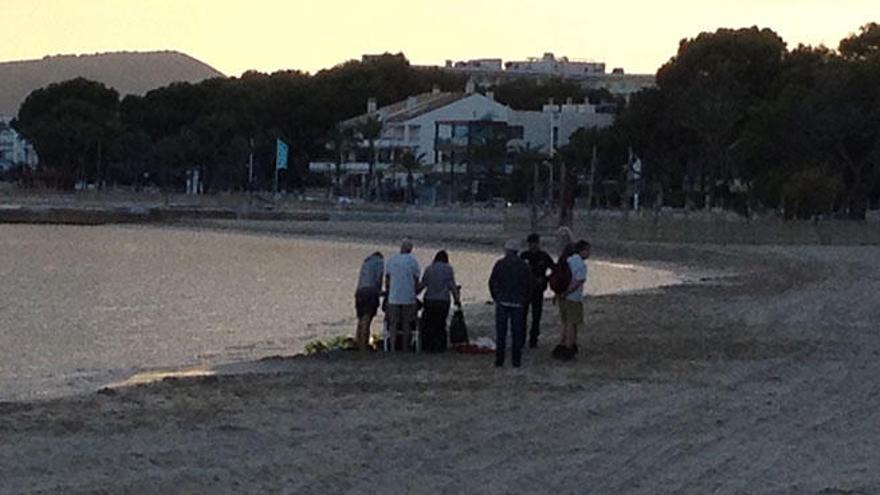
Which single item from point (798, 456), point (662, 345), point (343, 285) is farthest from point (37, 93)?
point (798, 456)

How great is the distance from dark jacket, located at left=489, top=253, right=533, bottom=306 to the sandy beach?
0.78m

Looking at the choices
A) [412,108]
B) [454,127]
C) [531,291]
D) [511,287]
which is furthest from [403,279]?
[412,108]

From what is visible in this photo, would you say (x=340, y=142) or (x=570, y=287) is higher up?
(x=340, y=142)

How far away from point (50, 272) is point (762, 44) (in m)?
42.1

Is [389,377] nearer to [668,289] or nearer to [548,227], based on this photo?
[668,289]

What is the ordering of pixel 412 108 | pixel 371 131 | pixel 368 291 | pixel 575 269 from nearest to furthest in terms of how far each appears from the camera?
pixel 575 269 → pixel 368 291 → pixel 371 131 → pixel 412 108

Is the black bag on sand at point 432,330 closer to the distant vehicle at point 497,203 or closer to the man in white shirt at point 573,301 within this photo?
the man in white shirt at point 573,301

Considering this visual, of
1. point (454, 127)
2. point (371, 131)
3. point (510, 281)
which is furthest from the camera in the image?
point (454, 127)

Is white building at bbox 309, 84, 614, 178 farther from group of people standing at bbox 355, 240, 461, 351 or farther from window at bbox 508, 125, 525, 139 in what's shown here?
group of people standing at bbox 355, 240, 461, 351

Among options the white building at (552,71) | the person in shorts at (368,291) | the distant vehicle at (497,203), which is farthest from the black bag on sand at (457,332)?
the white building at (552,71)

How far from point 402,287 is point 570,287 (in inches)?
81.8

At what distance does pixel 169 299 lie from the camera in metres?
38.2

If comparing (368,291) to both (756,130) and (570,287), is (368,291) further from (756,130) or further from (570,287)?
(756,130)

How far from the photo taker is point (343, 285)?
44.2 m
